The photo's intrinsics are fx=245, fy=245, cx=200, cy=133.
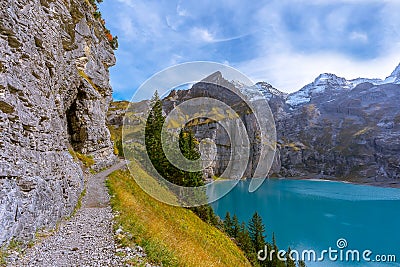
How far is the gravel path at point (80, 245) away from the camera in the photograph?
7953 mm

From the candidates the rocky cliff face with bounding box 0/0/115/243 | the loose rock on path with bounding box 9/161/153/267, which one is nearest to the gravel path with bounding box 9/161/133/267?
the loose rock on path with bounding box 9/161/153/267

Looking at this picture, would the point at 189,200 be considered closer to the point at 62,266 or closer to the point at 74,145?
the point at 74,145

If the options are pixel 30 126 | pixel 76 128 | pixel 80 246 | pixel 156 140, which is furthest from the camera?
pixel 156 140

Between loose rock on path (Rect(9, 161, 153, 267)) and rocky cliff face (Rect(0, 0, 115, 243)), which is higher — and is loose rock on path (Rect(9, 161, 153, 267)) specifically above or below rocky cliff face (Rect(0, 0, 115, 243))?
below

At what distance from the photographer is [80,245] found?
9367mm

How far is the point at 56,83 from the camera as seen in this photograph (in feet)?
58.2

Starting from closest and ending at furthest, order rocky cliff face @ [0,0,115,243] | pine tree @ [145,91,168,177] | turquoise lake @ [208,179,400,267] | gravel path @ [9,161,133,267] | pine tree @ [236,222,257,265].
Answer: gravel path @ [9,161,133,267], rocky cliff face @ [0,0,115,243], pine tree @ [236,222,257,265], pine tree @ [145,91,168,177], turquoise lake @ [208,179,400,267]

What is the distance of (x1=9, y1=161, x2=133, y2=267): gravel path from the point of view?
7953 millimetres

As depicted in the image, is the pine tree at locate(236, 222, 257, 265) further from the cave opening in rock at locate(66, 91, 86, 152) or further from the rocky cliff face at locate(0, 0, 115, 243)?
the rocky cliff face at locate(0, 0, 115, 243)

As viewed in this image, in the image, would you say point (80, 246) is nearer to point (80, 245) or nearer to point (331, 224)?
point (80, 245)

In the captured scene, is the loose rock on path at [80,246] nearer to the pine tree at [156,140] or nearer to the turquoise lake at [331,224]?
the pine tree at [156,140]

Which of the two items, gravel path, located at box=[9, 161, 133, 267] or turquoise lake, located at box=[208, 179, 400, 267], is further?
turquoise lake, located at box=[208, 179, 400, 267]

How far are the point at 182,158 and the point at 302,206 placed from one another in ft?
268

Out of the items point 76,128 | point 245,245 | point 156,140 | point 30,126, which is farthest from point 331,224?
point 30,126
